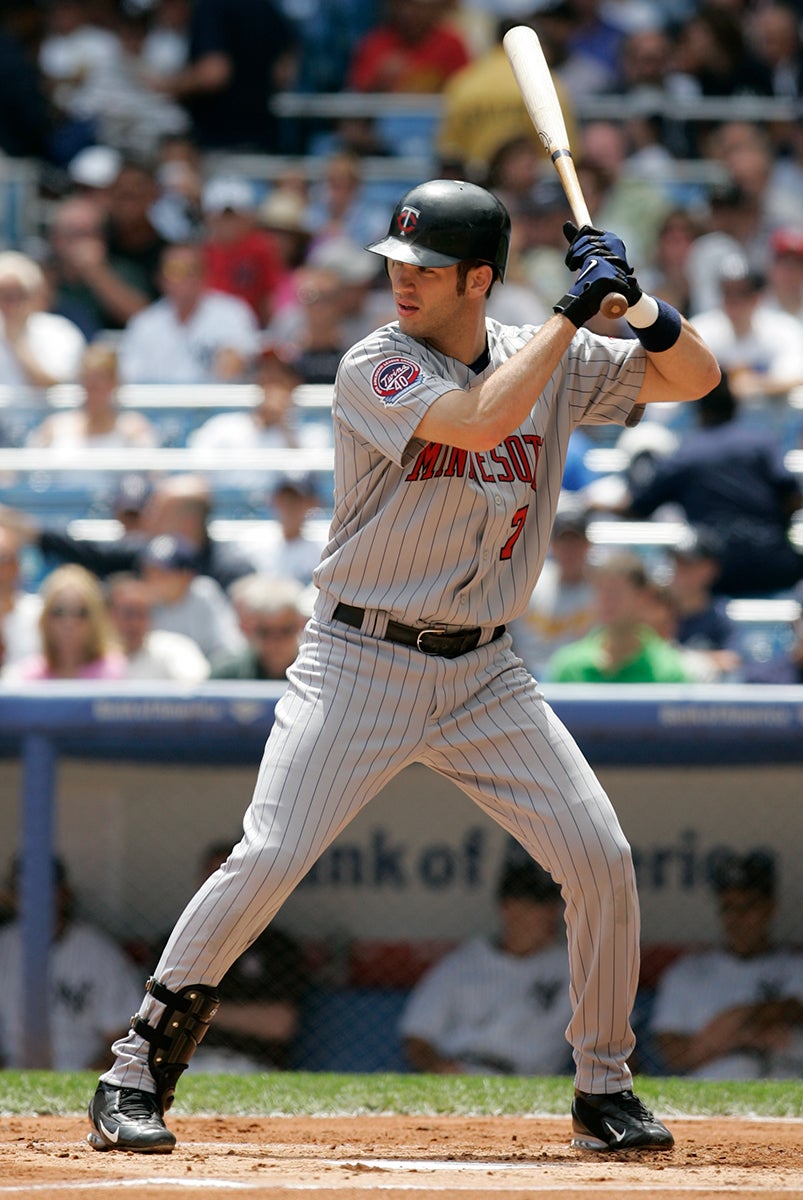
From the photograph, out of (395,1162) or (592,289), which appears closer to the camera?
(592,289)

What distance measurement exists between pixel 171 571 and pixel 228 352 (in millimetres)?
1939

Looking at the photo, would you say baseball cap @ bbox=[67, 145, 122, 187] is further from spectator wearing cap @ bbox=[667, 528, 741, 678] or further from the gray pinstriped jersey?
the gray pinstriped jersey

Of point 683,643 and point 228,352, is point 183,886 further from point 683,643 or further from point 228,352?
point 228,352

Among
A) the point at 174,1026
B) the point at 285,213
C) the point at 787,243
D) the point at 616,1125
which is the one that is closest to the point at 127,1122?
the point at 174,1026

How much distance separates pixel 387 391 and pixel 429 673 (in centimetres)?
50

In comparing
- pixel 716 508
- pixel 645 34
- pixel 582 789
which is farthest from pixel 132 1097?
pixel 645 34

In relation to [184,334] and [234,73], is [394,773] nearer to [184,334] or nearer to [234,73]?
[184,334]

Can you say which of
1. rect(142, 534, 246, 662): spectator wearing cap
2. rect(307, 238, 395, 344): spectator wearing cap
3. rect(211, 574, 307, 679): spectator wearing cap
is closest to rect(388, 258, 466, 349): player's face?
rect(211, 574, 307, 679): spectator wearing cap

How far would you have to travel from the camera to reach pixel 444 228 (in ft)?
10.3

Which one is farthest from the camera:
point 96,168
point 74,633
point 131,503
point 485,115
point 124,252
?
point 96,168

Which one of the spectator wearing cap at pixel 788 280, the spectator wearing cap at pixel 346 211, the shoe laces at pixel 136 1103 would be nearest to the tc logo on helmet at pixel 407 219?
the shoe laces at pixel 136 1103

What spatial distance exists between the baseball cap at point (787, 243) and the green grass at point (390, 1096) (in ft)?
14.1

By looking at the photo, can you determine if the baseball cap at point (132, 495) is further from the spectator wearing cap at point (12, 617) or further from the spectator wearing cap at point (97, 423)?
the spectator wearing cap at point (12, 617)

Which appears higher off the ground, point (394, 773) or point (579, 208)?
point (579, 208)
